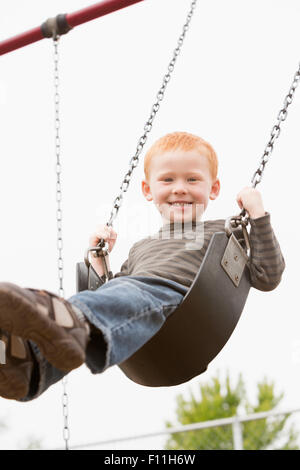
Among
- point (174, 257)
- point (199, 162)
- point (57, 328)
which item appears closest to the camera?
point (57, 328)

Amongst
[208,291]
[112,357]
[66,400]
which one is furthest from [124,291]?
[66,400]

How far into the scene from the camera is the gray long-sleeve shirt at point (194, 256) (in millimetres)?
1808

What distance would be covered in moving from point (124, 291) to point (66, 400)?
0.58 metres

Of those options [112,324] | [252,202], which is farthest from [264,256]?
[112,324]

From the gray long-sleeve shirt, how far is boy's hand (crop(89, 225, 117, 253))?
0.14m

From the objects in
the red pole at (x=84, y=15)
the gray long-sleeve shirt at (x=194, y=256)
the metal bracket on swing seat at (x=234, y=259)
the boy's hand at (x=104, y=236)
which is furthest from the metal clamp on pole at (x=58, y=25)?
the metal bracket on swing seat at (x=234, y=259)

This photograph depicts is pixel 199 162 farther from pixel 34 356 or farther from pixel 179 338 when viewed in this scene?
pixel 34 356

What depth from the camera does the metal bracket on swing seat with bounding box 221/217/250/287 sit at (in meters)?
1.80

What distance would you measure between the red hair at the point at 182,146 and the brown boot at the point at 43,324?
3.20 ft

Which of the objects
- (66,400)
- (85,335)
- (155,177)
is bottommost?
(66,400)
